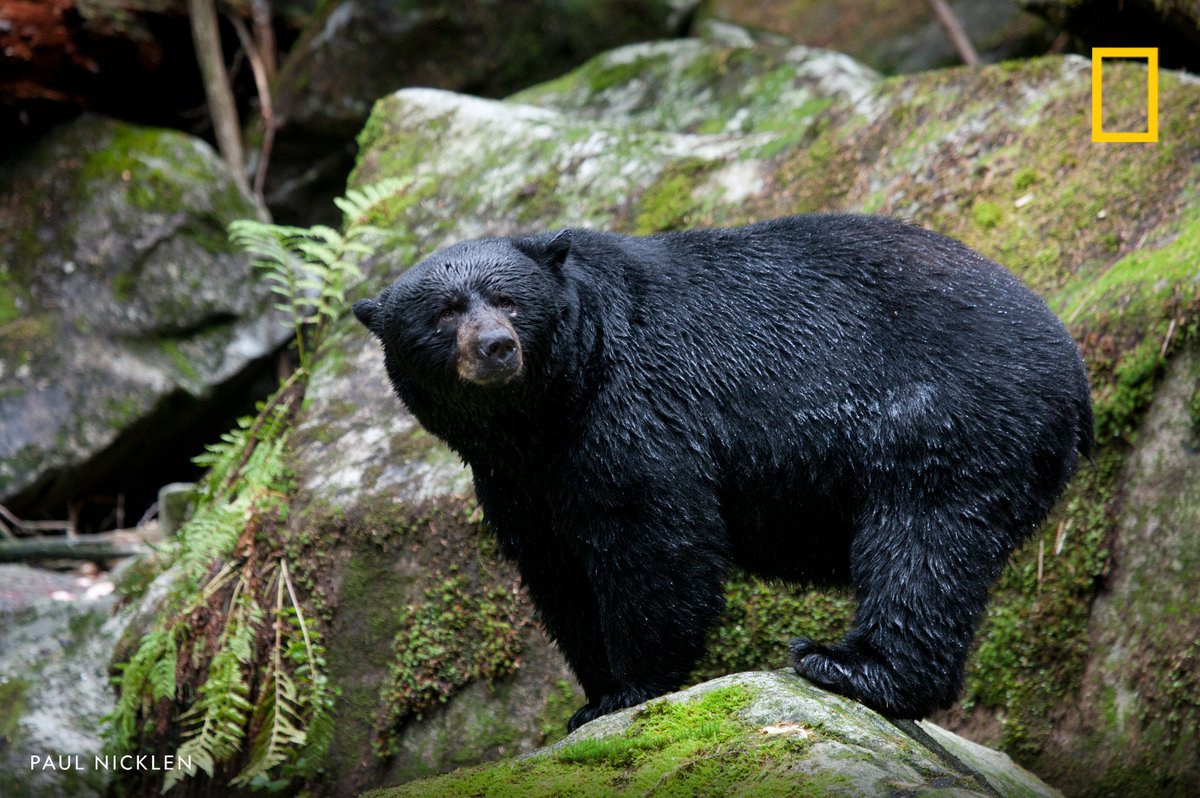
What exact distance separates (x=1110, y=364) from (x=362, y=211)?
215 inches

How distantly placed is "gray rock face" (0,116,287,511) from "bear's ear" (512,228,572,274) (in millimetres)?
7309

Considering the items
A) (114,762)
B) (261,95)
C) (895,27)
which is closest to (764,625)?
(114,762)

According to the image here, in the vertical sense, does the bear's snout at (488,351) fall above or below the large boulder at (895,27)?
below

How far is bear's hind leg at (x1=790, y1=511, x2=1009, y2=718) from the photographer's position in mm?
5098

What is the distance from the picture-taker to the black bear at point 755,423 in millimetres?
5168

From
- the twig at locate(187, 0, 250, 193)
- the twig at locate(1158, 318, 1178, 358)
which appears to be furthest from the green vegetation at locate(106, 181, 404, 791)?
the twig at locate(187, 0, 250, 193)

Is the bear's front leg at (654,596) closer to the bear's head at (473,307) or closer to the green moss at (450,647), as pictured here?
the bear's head at (473,307)

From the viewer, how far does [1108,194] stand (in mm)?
7332

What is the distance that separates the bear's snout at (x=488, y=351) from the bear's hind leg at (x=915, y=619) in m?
1.83

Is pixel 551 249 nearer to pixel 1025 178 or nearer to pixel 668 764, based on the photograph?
pixel 668 764

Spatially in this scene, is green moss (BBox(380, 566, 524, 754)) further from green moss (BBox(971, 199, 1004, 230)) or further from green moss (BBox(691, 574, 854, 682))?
green moss (BBox(971, 199, 1004, 230))

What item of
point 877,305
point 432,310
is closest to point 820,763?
point 877,305

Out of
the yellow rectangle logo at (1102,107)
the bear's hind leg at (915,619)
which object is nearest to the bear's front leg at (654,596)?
the bear's hind leg at (915,619)

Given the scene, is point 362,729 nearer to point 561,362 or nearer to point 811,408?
point 561,362
